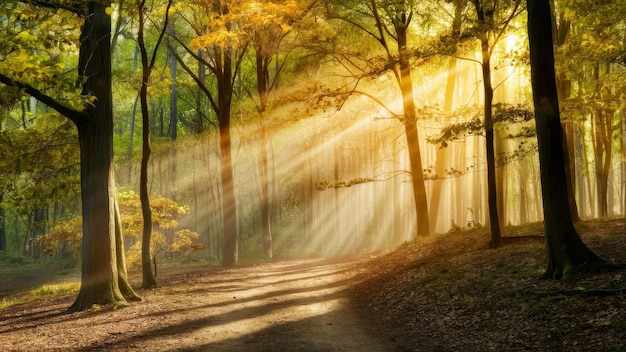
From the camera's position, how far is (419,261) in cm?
1346

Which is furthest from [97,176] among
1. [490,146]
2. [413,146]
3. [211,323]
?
[413,146]

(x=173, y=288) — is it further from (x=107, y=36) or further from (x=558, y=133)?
(x=558, y=133)

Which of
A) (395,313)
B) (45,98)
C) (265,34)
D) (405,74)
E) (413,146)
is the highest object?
(265,34)

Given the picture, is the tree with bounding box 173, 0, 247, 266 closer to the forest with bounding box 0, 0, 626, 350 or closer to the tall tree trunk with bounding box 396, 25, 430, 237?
the forest with bounding box 0, 0, 626, 350

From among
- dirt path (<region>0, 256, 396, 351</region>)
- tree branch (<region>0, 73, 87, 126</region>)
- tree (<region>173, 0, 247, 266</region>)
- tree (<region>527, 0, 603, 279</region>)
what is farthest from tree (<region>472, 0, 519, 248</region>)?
tree (<region>173, 0, 247, 266</region>)

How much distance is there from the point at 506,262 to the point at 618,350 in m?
5.24

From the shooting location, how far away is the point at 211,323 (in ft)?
29.9

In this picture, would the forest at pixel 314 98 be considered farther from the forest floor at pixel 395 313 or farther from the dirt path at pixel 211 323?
the dirt path at pixel 211 323

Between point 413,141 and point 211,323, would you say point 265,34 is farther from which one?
point 211,323

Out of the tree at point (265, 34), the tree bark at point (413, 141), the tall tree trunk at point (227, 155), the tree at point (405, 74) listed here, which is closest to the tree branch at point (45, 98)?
the tree at point (265, 34)

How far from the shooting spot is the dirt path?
296 inches

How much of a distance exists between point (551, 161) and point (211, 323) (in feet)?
21.8

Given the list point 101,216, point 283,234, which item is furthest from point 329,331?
point 283,234

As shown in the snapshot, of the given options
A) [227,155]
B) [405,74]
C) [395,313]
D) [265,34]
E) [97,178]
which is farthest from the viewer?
[227,155]
